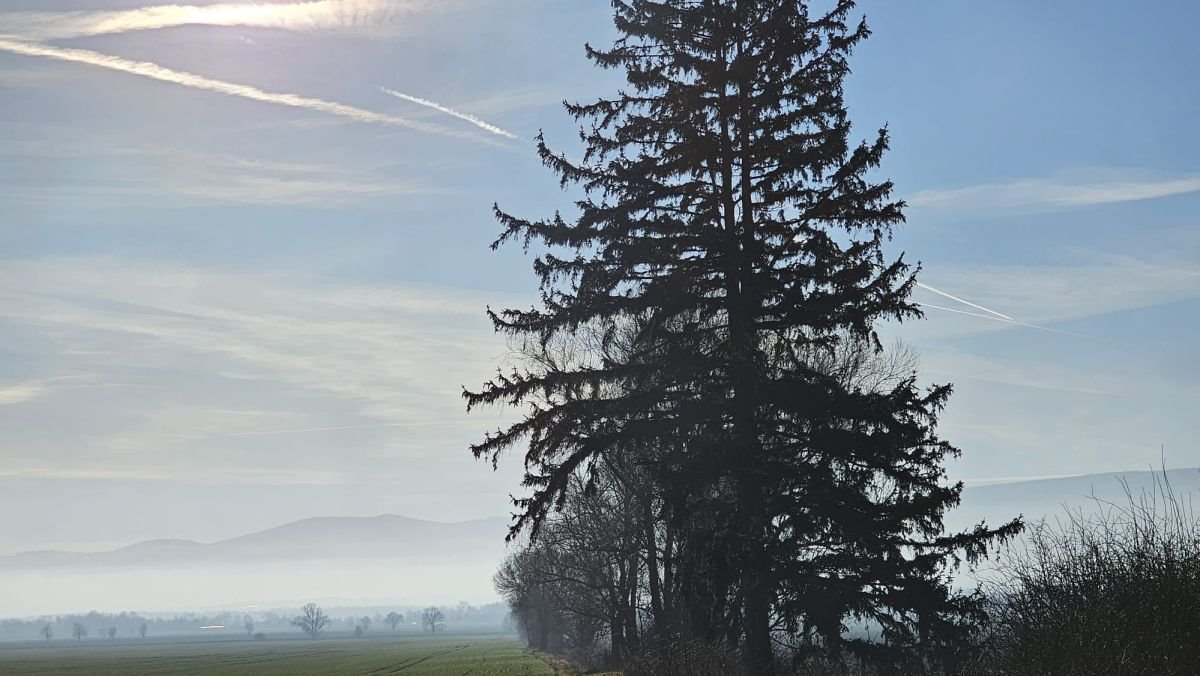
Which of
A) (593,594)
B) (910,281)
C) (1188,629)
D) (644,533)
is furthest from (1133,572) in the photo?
(593,594)

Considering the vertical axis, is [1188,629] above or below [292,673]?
above

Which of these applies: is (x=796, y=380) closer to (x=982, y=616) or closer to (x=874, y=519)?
(x=874, y=519)

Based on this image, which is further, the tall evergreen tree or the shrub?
the tall evergreen tree

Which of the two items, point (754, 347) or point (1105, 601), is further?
point (754, 347)

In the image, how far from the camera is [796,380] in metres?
20.1

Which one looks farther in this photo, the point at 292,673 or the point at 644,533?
the point at 292,673

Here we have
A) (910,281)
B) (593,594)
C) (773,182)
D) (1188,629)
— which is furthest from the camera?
(593,594)

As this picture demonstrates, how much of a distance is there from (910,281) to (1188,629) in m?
9.06

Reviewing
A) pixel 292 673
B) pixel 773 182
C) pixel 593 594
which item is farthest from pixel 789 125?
pixel 292 673

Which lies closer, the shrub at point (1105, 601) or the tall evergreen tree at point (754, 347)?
the shrub at point (1105, 601)

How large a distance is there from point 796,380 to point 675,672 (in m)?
6.06

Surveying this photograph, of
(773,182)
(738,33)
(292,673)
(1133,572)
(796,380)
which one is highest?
(738,33)

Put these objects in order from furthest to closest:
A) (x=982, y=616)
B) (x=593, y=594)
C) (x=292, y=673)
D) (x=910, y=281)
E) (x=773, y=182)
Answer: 1. (x=292, y=673)
2. (x=593, y=594)
3. (x=773, y=182)
4. (x=910, y=281)
5. (x=982, y=616)

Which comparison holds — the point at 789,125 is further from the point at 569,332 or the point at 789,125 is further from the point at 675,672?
the point at 675,672
